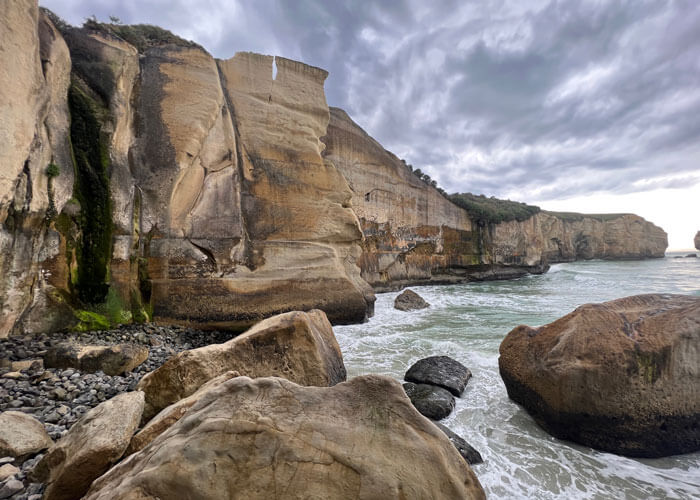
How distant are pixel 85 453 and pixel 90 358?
2.72m

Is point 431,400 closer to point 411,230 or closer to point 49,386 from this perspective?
point 49,386

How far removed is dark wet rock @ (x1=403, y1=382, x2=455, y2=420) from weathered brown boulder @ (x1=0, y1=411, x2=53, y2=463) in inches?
133

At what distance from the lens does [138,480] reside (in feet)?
4.54

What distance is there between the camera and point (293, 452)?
1532mm

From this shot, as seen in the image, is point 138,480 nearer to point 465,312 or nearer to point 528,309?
point 465,312

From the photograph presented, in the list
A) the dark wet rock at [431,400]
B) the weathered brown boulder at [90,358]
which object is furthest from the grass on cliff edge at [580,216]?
the weathered brown boulder at [90,358]

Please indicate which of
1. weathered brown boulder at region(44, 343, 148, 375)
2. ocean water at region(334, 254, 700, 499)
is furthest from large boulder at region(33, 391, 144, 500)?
ocean water at region(334, 254, 700, 499)

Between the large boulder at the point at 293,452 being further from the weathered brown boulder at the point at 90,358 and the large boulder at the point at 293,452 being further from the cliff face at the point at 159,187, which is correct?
the cliff face at the point at 159,187

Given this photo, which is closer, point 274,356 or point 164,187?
point 274,356

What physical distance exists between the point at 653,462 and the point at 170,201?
8812 mm

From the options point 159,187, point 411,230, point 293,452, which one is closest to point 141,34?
point 159,187

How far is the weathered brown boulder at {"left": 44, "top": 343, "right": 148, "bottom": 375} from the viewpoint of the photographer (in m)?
3.90

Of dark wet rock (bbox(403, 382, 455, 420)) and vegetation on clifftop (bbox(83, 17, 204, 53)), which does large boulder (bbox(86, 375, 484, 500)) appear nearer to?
dark wet rock (bbox(403, 382, 455, 420))

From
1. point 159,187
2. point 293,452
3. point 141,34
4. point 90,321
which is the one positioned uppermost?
point 141,34
